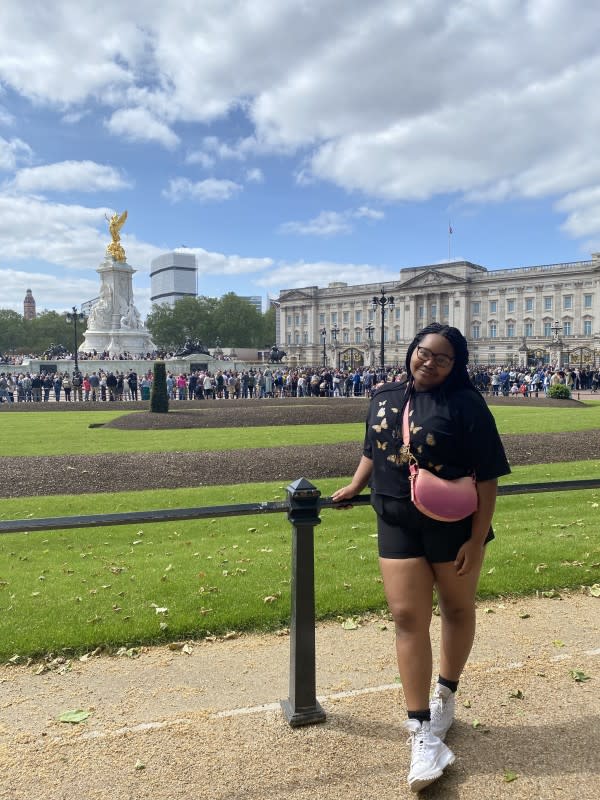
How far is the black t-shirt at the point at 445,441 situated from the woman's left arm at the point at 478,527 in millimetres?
59

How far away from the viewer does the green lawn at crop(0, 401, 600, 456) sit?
49.5 feet

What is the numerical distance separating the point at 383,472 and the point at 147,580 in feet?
11.5

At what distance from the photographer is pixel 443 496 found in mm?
2881

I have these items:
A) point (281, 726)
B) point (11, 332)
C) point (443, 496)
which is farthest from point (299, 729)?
point (11, 332)

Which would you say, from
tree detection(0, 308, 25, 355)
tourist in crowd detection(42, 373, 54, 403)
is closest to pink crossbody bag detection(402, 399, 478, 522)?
tourist in crowd detection(42, 373, 54, 403)

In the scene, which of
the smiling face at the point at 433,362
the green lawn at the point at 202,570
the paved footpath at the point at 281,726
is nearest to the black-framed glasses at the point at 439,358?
the smiling face at the point at 433,362

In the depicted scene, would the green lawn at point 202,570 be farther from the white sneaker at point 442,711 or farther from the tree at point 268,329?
the tree at point 268,329

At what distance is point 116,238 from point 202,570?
59671 millimetres

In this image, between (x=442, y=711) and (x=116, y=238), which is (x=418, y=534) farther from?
(x=116, y=238)

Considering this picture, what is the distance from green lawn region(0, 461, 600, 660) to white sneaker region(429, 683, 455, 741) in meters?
1.73

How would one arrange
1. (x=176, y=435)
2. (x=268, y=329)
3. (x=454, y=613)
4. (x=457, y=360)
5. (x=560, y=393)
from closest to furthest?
(x=457, y=360) < (x=454, y=613) < (x=176, y=435) < (x=560, y=393) < (x=268, y=329)

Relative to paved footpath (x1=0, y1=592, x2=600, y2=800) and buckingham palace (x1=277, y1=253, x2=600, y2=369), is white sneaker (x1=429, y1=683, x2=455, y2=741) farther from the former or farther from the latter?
buckingham palace (x1=277, y1=253, x2=600, y2=369)

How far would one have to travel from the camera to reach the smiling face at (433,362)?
121 inches

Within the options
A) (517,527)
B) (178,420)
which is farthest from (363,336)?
(517,527)
